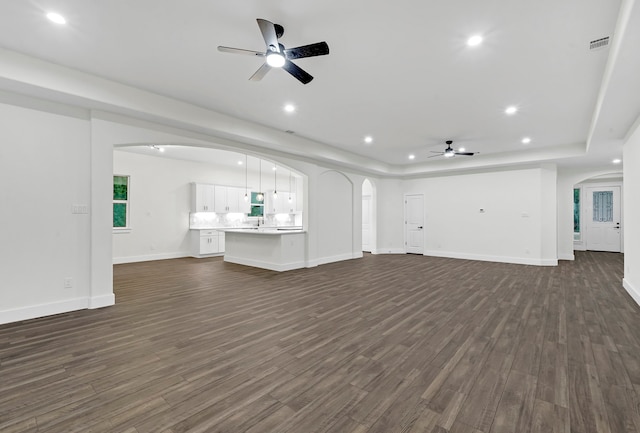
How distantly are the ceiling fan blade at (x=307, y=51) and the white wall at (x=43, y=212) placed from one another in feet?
11.1

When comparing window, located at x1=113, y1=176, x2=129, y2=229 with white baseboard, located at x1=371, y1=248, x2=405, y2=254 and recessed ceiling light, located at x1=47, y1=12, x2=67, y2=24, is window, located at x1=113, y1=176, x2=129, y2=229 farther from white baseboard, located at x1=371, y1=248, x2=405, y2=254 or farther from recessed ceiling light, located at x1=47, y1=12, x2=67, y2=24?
white baseboard, located at x1=371, y1=248, x2=405, y2=254

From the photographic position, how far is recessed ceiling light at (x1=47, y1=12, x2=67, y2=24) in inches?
105

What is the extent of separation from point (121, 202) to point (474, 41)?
9.15 metres

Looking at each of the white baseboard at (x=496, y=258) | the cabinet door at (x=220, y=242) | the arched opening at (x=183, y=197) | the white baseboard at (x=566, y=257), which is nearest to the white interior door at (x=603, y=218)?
the white baseboard at (x=566, y=257)

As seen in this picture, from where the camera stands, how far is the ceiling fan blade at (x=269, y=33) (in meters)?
2.46

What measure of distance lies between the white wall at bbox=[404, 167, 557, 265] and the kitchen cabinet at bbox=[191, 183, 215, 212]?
7.12m

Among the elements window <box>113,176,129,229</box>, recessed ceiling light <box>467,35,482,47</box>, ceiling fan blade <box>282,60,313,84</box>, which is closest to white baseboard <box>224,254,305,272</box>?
window <box>113,176,129,229</box>

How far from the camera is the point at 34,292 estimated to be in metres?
3.77

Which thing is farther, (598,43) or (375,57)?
(375,57)

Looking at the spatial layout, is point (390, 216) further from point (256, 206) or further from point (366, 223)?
point (256, 206)

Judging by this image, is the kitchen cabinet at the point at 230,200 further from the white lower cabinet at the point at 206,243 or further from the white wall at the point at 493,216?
the white wall at the point at 493,216

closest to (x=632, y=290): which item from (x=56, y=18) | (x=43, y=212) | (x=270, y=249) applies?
(x=270, y=249)

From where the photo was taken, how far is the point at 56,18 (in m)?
2.72

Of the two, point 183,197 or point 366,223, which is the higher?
point 183,197
